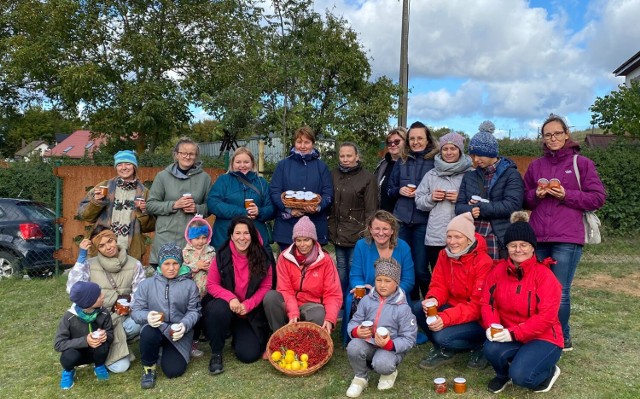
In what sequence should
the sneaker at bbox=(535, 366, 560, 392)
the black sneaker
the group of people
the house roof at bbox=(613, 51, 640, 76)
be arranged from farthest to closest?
the house roof at bbox=(613, 51, 640, 76)
the black sneaker
the group of people
the sneaker at bbox=(535, 366, 560, 392)

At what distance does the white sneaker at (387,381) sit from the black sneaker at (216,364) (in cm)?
132

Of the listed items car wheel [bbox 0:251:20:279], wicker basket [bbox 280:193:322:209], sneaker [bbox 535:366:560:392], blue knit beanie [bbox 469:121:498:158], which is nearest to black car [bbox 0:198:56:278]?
car wheel [bbox 0:251:20:279]

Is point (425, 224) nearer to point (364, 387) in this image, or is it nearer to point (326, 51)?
point (364, 387)

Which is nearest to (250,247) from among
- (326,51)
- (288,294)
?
(288,294)

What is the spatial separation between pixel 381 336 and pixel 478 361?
3.56ft

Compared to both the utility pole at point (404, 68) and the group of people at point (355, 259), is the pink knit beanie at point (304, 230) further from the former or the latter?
the utility pole at point (404, 68)

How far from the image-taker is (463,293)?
4.20 metres

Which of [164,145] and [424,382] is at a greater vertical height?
[164,145]

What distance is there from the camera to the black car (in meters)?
7.52

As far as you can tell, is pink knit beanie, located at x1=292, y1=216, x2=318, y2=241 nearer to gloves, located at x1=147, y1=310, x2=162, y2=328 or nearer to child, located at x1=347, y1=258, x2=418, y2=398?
child, located at x1=347, y1=258, x2=418, y2=398

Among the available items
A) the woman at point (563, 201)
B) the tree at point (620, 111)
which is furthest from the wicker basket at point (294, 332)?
the tree at point (620, 111)

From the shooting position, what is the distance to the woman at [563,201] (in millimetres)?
4109

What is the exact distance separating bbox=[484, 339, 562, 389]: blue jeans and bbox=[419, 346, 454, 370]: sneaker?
0.57 metres

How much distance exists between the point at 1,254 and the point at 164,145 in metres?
8.99
